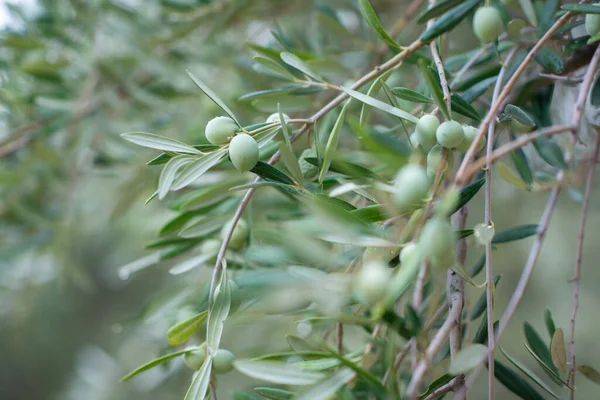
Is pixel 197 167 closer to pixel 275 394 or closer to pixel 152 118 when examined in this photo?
pixel 275 394

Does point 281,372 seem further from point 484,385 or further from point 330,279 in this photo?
point 484,385

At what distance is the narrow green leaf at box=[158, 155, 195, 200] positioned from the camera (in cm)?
28

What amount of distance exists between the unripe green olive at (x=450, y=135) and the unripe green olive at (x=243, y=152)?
87 mm

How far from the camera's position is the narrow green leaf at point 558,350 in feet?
0.99

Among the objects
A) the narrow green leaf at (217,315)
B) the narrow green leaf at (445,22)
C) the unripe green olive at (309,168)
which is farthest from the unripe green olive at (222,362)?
the narrow green leaf at (445,22)

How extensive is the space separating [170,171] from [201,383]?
11cm

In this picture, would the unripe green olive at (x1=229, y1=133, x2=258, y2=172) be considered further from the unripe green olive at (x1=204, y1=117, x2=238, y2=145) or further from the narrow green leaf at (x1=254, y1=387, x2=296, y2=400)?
the narrow green leaf at (x1=254, y1=387, x2=296, y2=400)

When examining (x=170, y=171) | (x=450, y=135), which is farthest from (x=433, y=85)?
(x=170, y=171)

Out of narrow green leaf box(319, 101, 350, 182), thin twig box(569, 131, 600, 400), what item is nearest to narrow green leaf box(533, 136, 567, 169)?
thin twig box(569, 131, 600, 400)

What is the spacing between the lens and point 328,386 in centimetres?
23

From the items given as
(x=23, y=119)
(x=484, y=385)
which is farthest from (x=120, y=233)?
(x=484, y=385)

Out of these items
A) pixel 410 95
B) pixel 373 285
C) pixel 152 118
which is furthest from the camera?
pixel 152 118

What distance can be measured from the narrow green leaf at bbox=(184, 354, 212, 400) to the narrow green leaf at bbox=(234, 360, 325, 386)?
1.5 inches

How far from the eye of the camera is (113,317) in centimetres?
129
